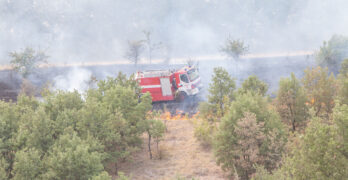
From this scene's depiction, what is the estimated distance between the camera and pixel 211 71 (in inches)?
1820

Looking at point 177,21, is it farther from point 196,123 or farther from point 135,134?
point 135,134

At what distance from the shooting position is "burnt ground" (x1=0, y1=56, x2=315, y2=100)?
4125 cm

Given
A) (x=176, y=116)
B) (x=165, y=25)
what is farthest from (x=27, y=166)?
(x=165, y=25)

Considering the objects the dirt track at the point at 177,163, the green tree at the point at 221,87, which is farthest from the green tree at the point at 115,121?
the green tree at the point at 221,87

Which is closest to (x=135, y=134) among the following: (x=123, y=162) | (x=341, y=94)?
(x=123, y=162)

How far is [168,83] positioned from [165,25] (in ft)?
143

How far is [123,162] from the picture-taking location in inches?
748

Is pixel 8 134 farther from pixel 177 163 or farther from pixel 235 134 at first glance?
pixel 235 134

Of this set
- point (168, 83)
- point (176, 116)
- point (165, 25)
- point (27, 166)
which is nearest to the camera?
point (27, 166)

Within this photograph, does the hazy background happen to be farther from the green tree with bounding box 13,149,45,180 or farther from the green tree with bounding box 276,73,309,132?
the green tree with bounding box 13,149,45,180

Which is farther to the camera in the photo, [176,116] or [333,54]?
[333,54]

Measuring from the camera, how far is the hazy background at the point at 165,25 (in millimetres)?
63312

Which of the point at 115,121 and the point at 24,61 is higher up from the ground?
the point at 24,61

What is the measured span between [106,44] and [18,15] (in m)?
21.0
